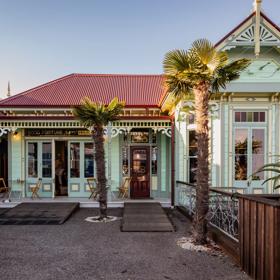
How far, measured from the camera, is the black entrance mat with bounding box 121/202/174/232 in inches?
332

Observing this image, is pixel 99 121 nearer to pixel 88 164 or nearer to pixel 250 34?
pixel 88 164

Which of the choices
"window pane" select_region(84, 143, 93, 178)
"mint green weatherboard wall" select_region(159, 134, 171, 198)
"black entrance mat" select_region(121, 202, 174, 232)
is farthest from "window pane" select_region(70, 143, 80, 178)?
"mint green weatherboard wall" select_region(159, 134, 171, 198)

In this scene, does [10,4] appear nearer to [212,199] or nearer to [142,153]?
[142,153]

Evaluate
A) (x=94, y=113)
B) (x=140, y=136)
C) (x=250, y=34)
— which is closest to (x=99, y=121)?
(x=94, y=113)

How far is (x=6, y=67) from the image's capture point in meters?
20.0

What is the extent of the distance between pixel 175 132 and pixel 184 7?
5.09m

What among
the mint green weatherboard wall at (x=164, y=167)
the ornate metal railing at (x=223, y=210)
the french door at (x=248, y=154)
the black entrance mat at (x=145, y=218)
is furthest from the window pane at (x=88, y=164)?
the french door at (x=248, y=154)

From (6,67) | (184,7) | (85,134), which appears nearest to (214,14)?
(184,7)

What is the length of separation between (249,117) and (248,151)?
118 cm

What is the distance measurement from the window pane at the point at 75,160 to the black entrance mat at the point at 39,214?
6.46ft

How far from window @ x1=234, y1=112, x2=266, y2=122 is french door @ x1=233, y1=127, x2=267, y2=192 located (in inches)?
11.4

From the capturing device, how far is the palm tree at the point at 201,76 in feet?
21.8

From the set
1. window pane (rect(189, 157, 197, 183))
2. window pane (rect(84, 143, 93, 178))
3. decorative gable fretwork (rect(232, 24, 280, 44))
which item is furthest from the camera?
window pane (rect(84, 143, 93, 178))

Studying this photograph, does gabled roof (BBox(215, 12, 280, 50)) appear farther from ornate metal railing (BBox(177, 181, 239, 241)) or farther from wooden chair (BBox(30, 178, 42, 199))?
wooden chair (BBox(30, 178, 42, 199))
